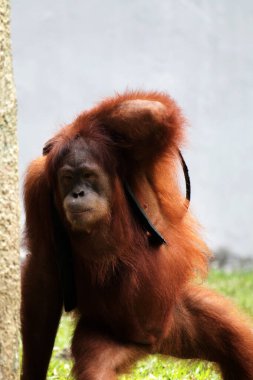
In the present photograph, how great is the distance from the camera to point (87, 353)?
4.73 m

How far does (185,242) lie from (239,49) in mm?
6031

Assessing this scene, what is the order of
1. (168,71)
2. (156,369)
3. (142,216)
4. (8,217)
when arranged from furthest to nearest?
(168,71) < (156,369) < (142,216) < (8,217)

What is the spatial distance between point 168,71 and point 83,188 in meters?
6.12

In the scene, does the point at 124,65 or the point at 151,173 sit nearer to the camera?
the point at 151,173

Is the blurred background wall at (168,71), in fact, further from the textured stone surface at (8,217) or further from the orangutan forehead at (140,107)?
the textured stone surface at (8,217)

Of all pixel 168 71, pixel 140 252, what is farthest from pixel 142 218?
pixel 168 71

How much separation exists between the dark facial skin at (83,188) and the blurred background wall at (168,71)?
17.4 ft

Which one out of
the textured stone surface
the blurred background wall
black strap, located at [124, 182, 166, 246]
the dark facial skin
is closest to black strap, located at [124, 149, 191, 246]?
black strap, located at [124, 182, 166, 246]

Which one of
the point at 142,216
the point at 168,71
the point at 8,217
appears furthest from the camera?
the point at 168,71

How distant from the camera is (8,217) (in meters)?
4.17

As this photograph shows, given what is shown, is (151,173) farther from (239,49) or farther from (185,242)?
(239,49)

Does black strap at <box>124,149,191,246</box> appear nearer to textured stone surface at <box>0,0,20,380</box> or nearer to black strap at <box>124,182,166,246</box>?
black strap at <box>124,182,166,246</box>

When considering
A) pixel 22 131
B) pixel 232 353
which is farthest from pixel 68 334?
pixel 22 131

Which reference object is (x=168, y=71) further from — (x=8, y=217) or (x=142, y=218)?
(x=8, y=217)
